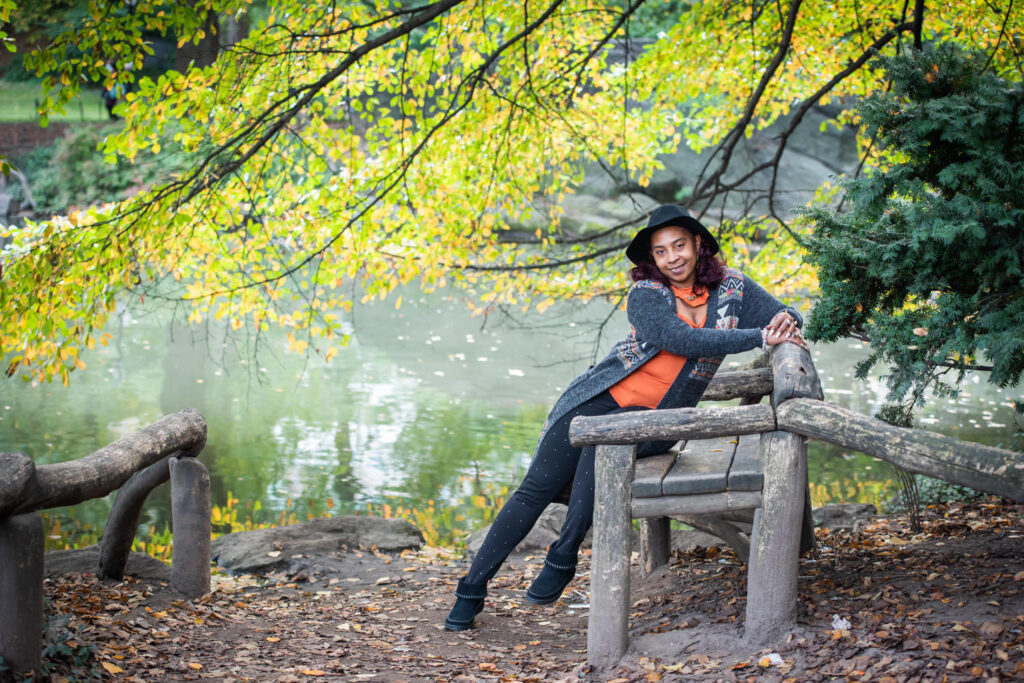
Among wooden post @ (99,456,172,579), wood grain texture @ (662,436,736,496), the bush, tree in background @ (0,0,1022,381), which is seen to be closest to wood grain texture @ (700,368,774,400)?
wood grain texture @ (662,436,736,496)

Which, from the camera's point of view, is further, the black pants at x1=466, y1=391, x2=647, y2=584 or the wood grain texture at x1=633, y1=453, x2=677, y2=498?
the black pants at x1=466, y1=391, x2=647, y2=584

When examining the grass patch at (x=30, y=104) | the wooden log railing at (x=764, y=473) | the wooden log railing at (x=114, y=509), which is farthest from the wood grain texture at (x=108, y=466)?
the grass patch at (x=30, y=104)

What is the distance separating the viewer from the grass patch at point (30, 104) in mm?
27516

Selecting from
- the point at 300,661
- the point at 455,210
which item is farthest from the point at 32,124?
the point at 300,661

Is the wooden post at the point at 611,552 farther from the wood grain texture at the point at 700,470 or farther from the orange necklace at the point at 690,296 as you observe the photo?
the orange necklace at the point at 690,296

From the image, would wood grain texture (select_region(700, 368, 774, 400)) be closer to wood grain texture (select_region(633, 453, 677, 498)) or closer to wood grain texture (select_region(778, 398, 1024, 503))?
wood grain texture (select_region(633, 453, 677, 498))

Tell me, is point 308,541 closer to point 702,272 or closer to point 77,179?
point 702,272

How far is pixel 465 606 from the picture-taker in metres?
4.54

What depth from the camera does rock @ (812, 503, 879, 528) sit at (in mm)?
6559

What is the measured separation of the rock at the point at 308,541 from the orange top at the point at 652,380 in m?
3.40

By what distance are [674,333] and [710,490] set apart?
25.2 inches

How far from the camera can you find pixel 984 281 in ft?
11.8

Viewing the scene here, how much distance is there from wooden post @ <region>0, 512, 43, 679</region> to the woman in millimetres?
1945

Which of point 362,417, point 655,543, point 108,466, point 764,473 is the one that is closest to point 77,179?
point 362,417
